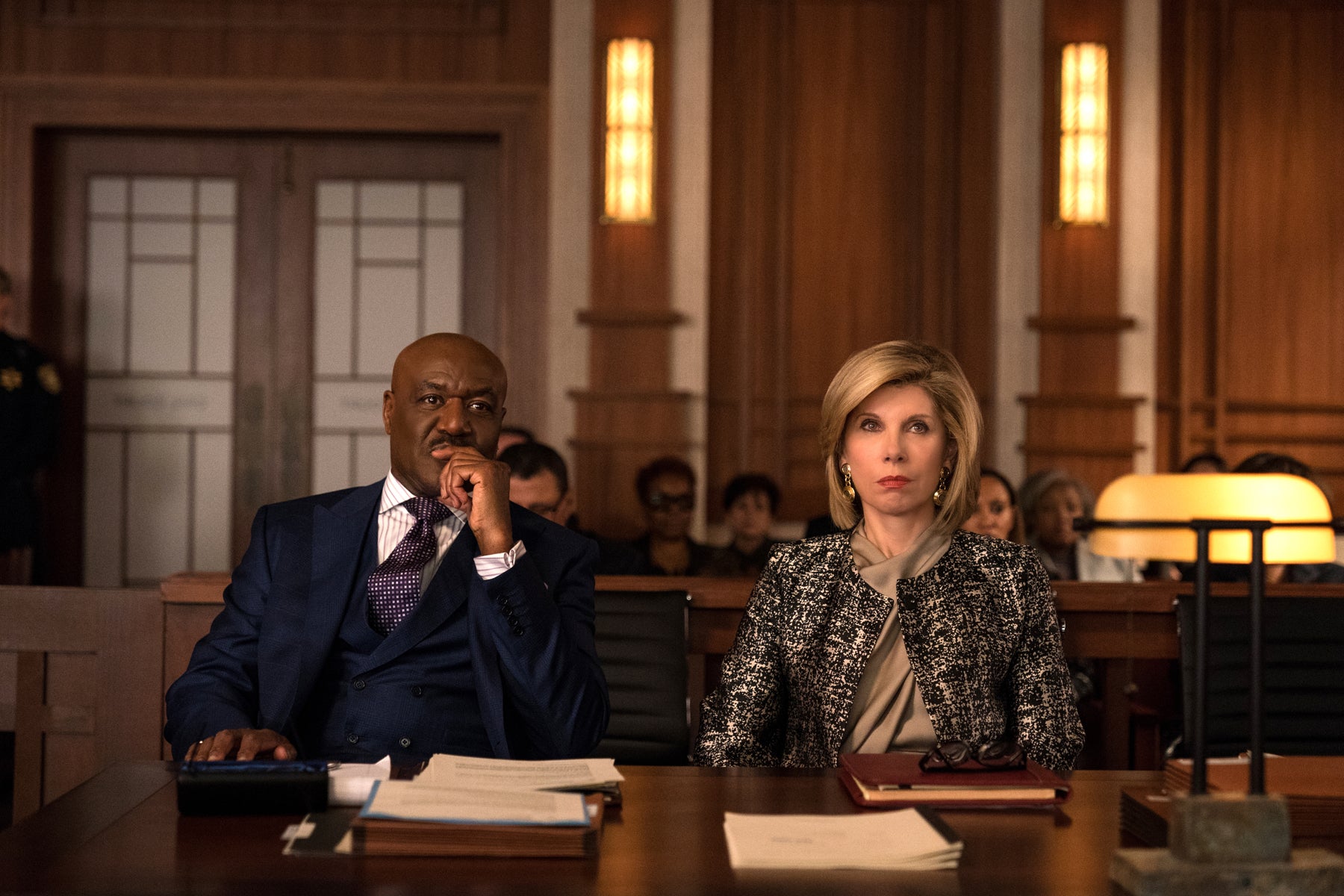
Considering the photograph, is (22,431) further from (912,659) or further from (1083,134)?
(1083,134)

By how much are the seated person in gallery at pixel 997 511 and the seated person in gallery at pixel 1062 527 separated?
1.40 ft

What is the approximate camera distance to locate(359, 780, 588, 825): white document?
1332 millimetres

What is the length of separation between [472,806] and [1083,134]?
177 inches

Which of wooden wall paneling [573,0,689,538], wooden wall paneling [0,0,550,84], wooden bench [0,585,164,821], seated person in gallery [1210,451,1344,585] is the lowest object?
wooden bench [0,585,164,821]

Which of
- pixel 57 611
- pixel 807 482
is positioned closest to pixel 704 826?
pixel 57 611

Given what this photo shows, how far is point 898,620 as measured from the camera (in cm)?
220

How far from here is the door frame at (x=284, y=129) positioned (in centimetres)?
522

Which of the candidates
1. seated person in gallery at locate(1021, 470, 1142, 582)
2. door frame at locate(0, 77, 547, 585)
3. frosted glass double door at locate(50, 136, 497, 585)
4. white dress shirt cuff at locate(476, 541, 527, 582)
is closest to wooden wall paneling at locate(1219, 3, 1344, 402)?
seated person in gallery at locate(1021, 470, 1142, 582)

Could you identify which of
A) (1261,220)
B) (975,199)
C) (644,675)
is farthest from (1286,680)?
(1261,220)

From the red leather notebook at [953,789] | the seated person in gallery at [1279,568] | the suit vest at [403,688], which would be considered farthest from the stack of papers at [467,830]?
the seated person in gallery at [1279,568]

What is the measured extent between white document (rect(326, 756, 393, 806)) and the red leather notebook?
22.4 inches

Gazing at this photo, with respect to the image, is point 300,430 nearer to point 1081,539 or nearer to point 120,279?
point 120,279

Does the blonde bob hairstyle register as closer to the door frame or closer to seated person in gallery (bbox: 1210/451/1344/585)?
seated person in gallery (bbox: 1210/451/1344/585)

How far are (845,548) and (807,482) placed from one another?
314 cm
